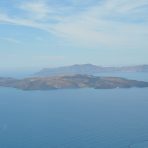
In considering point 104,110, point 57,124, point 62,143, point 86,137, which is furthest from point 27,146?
point 104,110

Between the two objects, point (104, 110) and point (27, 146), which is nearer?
point (27, 146)

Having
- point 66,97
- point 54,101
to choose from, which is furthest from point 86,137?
point 66,97

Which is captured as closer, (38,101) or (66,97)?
(38,101)

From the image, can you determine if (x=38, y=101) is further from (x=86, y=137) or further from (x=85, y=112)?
(x=86, y=137)

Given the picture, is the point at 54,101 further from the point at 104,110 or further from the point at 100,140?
the point at 100,140

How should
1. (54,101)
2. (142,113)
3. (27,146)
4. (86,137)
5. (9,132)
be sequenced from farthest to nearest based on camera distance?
(54,101) → (142,113) → (9,132) → (86,137) → (27,146)

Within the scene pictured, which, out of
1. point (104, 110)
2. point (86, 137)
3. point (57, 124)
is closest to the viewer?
point (86, 137)
